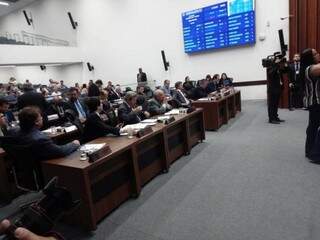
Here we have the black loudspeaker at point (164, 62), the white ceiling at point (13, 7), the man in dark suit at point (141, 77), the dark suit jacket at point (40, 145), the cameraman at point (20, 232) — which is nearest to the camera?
the cameraman at point (20, 232)

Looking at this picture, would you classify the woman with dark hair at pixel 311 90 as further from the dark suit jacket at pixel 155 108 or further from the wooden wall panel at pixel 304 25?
the wooden wall panel at pixel 304 25

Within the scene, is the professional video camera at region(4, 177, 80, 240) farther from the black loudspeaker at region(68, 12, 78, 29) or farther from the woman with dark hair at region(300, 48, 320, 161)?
the black loudspeaker at region(68, 12, 78, 29)

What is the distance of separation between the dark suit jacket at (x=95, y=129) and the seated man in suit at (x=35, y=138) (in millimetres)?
737

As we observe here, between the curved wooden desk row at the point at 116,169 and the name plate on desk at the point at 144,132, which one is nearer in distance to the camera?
the curved wooden desk row at the point at 116,169

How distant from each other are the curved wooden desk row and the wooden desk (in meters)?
1.49

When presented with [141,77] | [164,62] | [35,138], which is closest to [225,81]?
[164,62]

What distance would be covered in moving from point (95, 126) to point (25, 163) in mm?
948

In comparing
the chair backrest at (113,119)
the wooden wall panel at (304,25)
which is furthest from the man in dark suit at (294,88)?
the chair backrest at (113,119)

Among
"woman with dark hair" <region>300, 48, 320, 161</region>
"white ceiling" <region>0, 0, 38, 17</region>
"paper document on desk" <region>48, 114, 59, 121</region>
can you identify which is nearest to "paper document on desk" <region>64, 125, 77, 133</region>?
"paper document on desk" <region>48, 114, 59, 121</region>

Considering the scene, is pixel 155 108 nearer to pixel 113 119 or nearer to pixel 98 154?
pixel 113 119

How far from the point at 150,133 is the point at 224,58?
279 inches

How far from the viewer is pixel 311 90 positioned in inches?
135

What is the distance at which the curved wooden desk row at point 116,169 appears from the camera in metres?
2.39

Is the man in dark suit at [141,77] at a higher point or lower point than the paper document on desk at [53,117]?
higher
